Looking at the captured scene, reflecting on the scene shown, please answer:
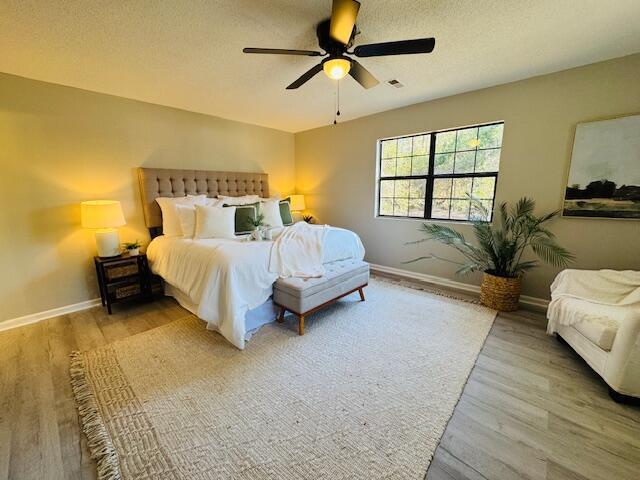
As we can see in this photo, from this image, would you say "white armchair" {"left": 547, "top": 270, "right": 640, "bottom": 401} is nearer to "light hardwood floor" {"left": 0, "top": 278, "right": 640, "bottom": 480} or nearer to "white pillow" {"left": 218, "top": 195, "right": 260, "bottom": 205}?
"light hardwood floor" {"left": 0, "top": 278, "right": 640, "bottom": 480}

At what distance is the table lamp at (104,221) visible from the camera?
8.56 ft

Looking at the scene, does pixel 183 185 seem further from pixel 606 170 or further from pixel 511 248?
pixel 606 170

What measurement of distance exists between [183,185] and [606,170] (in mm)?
4740

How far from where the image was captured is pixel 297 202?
15.9 feet

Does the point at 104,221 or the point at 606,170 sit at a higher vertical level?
the point at 606,170

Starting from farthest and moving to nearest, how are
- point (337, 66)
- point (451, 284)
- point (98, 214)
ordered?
point (451, 284), point (98, 214), point (337, 66)

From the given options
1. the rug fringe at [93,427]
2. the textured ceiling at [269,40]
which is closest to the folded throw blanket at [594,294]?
Result: the textured ceiling at [269,40]

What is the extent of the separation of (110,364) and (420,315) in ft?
9.14

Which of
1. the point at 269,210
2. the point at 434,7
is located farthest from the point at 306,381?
the point at 434,7

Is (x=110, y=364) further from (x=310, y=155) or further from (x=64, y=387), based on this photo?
(x=310, y=155)

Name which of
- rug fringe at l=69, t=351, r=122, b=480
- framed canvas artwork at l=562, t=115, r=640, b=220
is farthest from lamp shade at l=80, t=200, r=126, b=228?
framed canvas artwork at l=562, t=115, r=640, b=220

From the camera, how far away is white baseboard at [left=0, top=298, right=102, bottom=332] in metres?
2.51

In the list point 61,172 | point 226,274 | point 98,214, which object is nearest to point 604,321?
point 226,274

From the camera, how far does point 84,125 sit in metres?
2.77
